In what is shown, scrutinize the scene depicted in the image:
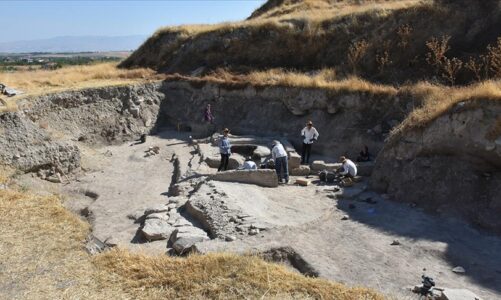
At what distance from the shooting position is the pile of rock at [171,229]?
10.6 meters

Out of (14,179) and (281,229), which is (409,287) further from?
(14,179)

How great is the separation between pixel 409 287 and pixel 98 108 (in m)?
19.5

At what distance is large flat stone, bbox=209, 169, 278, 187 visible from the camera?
51.9ft

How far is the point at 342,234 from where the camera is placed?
1205 centimetres

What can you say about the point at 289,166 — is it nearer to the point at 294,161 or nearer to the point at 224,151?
the point at 294,161

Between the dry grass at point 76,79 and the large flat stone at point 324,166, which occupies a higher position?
the dry grass at point 76,79

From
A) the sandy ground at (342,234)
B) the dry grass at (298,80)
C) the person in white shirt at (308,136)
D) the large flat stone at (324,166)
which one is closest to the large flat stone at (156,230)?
the sandy ground at (342,234)

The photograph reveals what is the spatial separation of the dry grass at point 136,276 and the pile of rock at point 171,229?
112 centimetres

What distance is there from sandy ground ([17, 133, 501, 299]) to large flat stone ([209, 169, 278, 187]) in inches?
17.8

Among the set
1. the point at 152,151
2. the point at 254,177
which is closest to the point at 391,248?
the point at 254,177

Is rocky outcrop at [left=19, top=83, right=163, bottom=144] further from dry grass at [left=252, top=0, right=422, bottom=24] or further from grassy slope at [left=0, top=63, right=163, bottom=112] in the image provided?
dry grass at [left=252, top=0, right=422, bottom=24]

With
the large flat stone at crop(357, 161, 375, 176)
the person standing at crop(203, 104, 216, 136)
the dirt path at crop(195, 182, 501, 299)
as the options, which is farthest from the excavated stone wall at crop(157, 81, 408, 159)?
the dirt path at crop(195, 182, 501, 299)

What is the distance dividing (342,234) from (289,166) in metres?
6.21

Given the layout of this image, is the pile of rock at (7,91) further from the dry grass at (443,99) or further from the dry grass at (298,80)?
the dry grass at (443,99)
